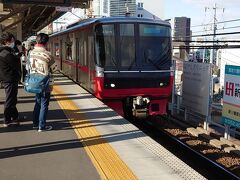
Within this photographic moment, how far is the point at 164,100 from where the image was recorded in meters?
11.5

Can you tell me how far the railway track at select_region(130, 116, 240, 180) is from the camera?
7536 mm

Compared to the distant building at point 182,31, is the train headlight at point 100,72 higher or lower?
lower

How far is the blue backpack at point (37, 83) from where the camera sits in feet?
21.4

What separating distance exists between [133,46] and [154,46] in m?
0.60

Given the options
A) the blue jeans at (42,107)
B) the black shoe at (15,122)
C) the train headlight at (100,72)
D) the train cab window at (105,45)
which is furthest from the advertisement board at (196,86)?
the black shoe at (15,122)

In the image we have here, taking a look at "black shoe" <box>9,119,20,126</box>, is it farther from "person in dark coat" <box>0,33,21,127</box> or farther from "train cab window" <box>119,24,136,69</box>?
"train cab window" <box>119,24,136,69</box>

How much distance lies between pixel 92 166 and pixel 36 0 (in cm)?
840

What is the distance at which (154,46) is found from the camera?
11.1 meters

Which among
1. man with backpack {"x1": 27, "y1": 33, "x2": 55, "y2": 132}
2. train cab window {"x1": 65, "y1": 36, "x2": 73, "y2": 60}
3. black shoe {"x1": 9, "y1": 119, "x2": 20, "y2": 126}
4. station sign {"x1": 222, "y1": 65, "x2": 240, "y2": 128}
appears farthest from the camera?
train cab window {"x1": 65, "y1": 36, "x2": 73, "y2": 60}

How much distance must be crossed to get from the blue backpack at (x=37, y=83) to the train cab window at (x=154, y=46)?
15.8 feet

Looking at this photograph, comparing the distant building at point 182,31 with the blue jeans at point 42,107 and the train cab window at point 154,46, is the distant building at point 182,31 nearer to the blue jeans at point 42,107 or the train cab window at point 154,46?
Result: the train cab window at point 154,46

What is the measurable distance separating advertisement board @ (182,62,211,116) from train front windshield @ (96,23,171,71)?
0.75 meters

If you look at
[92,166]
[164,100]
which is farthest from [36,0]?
[92,166]

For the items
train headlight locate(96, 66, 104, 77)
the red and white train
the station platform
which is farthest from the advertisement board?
the station platform
